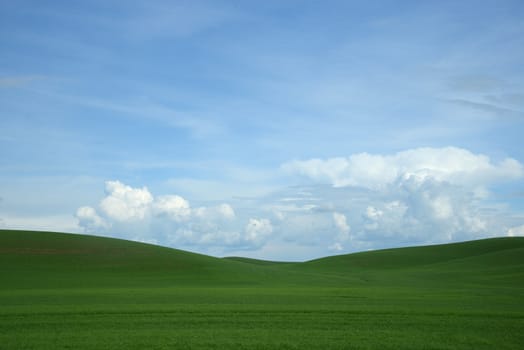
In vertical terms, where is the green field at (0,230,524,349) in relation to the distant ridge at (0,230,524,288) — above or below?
below

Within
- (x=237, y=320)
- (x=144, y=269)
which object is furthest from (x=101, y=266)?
(x=237, y=320)

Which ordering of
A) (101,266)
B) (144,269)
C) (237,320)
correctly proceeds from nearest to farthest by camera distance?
(237,320) → (144,269) → (101,266)

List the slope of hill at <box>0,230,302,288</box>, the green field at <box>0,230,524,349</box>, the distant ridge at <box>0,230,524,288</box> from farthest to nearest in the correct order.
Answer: the distant ridge at <box>0,230,524,288</box>
the slope of hill at <box>0,230,302,288</box>
the green field at <box>0,230,524,349</box>

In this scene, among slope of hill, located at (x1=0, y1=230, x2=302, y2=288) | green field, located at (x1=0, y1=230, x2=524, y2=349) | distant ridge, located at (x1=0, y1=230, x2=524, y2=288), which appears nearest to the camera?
green field, located at (x1=0, y1=230, x2=524, y2=349)

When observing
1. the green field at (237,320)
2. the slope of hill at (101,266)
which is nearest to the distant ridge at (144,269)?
the slope of hill at (101,266)

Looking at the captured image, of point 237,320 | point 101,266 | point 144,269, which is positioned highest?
point 101,266

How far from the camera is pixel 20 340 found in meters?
14.6

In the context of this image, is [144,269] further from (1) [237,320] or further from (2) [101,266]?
(1) [237,320]

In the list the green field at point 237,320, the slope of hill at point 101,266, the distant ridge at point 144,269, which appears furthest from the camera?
the distant ridge at point 144,269

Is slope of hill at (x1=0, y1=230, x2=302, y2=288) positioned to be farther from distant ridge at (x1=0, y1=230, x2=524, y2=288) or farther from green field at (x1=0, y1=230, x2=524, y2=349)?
green field at (x1=0, y1=230, x2=524, y2=349)

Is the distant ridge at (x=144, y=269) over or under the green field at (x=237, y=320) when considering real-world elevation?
over

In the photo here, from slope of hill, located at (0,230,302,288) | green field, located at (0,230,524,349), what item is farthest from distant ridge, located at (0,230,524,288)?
green field, located at (0,230,524,349)

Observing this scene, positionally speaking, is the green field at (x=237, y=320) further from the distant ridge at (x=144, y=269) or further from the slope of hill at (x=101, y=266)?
the distant ridge at (x=144, y=269)

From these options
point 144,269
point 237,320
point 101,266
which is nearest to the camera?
point 237,320
